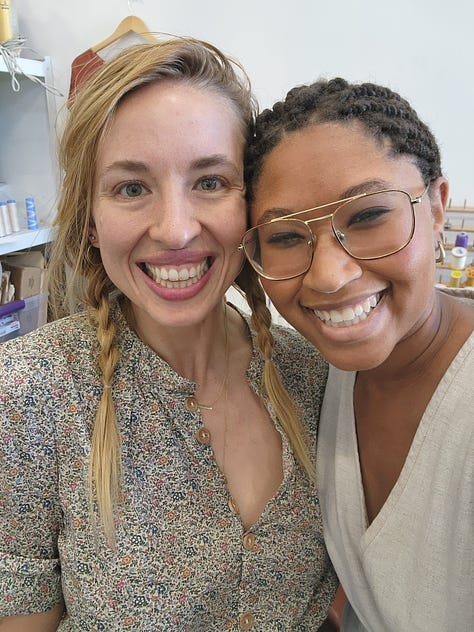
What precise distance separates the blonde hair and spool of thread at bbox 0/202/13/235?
0.80 meters

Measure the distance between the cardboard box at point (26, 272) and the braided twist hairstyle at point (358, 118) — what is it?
123 centimetres

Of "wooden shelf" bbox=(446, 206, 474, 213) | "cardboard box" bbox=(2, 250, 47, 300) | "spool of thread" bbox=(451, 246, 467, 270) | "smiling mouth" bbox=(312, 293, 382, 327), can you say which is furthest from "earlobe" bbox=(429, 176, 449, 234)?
"cardboard box" bbox=(2, 250, 47, 300)

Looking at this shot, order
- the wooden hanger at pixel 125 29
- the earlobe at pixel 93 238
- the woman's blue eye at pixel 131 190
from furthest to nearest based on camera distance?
1. the wooden hanger at pixel 125 29
2. the earlobe at pixel 93 238
3. the woman's blue eye at pixel 131 190

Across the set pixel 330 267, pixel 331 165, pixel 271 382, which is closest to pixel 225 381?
pixel 271 382

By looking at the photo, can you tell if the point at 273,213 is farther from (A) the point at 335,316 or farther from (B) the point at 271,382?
(B) the point at 271,382

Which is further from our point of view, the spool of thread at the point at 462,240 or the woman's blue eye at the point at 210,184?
the spool of thread at the point at 462,240

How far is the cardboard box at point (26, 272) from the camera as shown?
1784 millimetres

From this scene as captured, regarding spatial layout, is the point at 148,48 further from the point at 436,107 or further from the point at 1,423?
the point at 436,107

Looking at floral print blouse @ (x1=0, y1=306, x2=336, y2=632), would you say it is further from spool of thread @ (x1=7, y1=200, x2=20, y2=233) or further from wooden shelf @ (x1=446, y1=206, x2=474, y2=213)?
wooden shelf @ (x1=446, y1=206, x2=474, y2=213)

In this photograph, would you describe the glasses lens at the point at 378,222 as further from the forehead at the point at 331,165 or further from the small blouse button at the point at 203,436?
the small blouse button at the point at 203,436

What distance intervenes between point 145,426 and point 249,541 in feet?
0.94

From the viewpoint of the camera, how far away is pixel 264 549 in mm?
891

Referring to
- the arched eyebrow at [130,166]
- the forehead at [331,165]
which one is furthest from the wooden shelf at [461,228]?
the arched eyebrow at [130,166]

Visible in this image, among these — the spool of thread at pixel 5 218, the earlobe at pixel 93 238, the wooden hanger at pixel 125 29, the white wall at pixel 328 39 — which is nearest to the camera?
the earlobe at pixel 93 238
